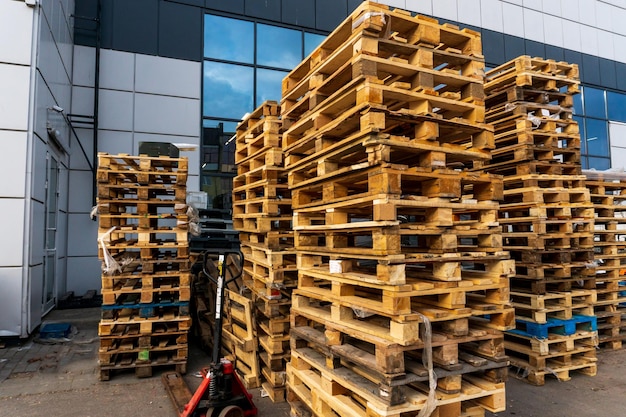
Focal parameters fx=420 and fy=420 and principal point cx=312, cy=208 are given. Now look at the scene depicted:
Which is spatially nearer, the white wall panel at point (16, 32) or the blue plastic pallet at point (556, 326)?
the blue plastic pallet at point (556, 326)

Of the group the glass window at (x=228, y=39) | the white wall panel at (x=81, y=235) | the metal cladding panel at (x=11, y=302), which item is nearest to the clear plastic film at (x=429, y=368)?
the metal cladding panel at (x=11, y=302)

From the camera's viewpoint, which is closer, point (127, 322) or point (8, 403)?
point (8, 403)

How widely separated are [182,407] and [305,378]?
1.71m

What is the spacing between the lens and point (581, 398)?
5.21 metres

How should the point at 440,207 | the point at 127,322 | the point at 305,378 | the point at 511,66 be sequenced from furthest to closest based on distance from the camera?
the point at 511,66 < the point at 127,322 < the point at 305,378 < the point at 440,207

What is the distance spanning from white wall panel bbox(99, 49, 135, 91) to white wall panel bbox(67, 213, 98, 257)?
3587mm

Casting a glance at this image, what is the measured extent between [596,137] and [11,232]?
2082 cm

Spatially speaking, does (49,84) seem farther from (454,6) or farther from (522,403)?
(454,6)

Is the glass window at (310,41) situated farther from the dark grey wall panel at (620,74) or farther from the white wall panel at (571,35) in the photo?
the dark grey wall panel at (620,74)

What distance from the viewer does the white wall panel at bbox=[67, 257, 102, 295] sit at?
10781 mm

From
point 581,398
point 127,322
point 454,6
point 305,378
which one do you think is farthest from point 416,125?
point 454,6

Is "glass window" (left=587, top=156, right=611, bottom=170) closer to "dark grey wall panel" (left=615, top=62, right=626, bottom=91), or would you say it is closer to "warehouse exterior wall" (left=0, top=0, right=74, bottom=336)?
"dark grey wall panel" (left=615, top=62, right=626, bottom=91)

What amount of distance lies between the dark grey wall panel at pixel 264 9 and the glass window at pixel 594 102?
1368 cm

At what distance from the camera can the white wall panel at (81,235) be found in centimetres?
1085
